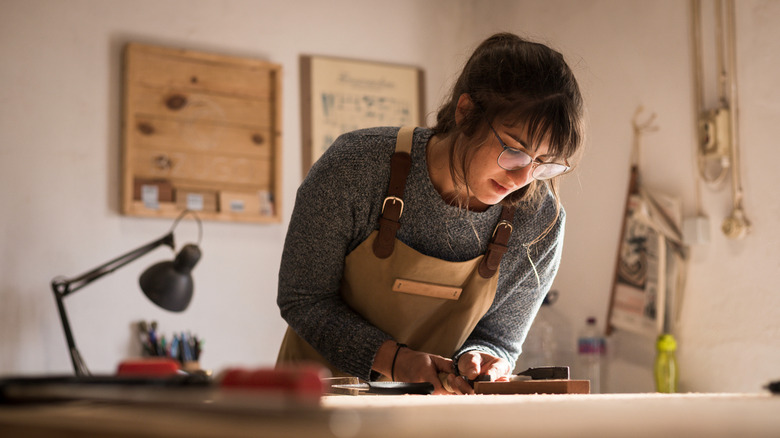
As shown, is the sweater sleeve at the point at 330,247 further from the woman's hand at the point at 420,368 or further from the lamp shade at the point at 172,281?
the lamp shade at the point at 172,281

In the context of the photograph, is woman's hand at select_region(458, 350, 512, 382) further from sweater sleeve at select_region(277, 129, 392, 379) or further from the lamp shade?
the lamp shade

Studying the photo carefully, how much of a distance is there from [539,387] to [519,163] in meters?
0.41

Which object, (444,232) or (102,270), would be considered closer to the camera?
(444,232)

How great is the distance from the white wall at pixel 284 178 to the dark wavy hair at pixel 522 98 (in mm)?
1143

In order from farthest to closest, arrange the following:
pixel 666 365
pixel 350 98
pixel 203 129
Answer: pixel 350 98 → pixel 203 129 → pixel 666 365

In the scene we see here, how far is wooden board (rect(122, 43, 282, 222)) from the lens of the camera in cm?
292

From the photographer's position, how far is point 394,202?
1374 millimetres

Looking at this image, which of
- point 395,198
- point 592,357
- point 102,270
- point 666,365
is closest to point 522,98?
point 395,198

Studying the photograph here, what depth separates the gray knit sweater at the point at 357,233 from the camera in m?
1.35

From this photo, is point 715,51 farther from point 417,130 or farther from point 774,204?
point 417,130

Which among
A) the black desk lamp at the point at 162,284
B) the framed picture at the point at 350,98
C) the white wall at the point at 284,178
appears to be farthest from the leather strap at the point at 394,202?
the framed picture at the point at 350,98

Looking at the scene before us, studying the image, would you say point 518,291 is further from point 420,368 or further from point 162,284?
point 162,284

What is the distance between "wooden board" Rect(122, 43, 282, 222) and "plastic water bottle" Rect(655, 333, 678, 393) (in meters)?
1.57

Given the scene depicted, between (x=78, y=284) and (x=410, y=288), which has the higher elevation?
(x=410, y=288)
